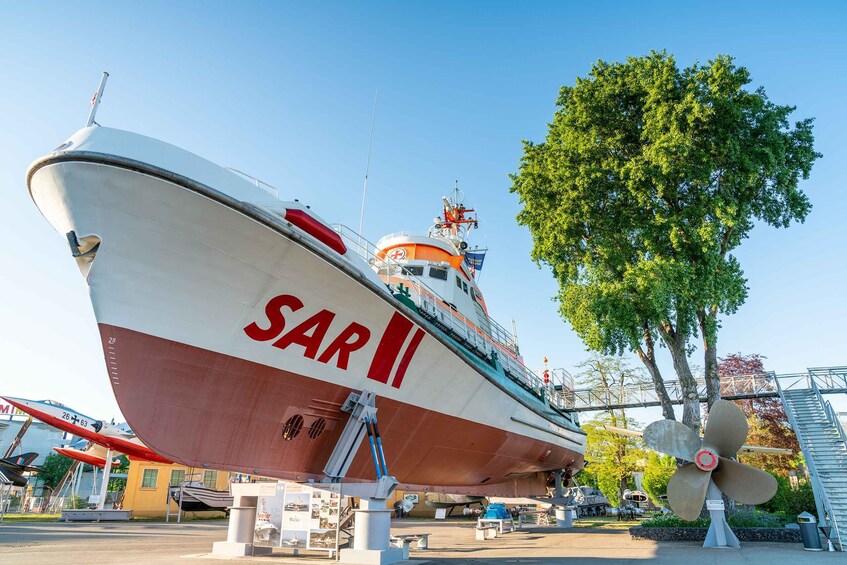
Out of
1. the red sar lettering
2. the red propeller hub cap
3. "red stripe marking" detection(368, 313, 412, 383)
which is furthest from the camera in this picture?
the red propeller hub cap

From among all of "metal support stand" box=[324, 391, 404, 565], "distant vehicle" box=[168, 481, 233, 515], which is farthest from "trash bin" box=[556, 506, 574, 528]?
"distant vehicle" box=[168, 481, 233, 515]

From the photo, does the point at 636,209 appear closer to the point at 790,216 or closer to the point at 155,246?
the point at 790,216

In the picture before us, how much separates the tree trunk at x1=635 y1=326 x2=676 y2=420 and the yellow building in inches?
844

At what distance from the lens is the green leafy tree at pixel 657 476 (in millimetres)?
31181

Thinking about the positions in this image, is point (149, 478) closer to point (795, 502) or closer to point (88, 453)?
point (88, 453)

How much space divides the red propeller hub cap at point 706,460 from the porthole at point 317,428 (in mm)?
8726

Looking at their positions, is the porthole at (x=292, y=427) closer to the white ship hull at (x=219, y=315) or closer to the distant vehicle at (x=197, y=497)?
the white ship hull at (x=219, y=315)

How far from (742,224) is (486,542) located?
1357 centimetres

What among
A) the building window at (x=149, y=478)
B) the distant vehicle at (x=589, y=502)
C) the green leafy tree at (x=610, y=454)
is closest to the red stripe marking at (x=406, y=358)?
the distant vehicle at (x=589, y=502)

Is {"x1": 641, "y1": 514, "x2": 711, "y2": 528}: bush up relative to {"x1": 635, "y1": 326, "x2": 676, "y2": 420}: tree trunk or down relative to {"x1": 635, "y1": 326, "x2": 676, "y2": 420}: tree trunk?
down

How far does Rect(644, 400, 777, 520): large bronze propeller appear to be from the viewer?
1080 cm

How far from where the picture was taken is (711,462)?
10969 mm

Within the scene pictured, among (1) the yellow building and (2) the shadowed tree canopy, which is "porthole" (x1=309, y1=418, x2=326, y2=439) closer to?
(2) the shadowed tree canopy

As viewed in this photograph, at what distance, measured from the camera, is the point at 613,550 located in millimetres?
10320
